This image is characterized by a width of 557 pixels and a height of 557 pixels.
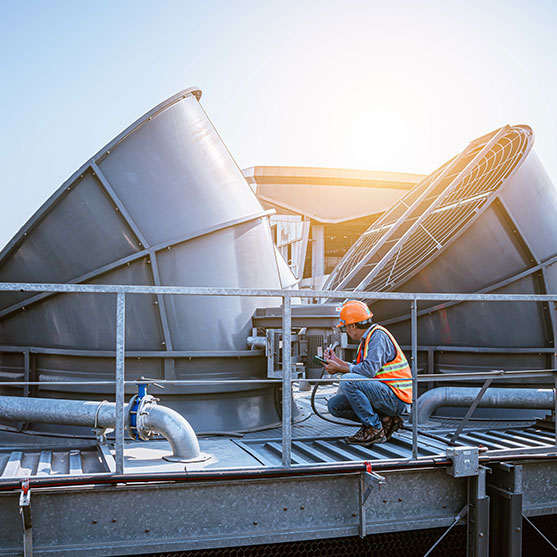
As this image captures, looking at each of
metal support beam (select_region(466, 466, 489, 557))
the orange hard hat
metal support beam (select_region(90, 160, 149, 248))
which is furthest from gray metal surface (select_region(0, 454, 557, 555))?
metal support beam (select_region(90, 160, 149, 248))

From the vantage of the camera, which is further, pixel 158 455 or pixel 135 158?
pixel 135 158

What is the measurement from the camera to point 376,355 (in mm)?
4883

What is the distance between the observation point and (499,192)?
23.6 ft

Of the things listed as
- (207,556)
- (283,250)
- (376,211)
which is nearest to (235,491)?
(207,556)

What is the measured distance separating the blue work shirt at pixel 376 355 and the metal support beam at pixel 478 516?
108 cm

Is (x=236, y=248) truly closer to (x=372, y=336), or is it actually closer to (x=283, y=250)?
(x=372, y=336)

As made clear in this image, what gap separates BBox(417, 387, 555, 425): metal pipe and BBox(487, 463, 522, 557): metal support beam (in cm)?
149

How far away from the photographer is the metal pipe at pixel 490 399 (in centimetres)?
607

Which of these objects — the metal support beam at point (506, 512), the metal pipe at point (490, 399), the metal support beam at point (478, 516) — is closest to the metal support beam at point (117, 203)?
the metal pipe at point (490, 399)

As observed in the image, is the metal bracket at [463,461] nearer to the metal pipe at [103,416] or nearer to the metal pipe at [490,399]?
the metal pipe at [490,399]

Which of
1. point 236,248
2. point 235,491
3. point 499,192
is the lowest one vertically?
point 235,491

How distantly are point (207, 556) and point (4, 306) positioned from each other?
3413 millimetres

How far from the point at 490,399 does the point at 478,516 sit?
6.14 ft

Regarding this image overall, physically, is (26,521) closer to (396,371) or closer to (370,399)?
(370,399)
